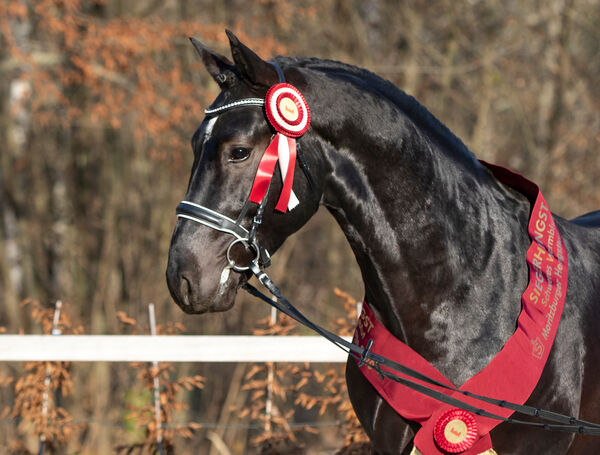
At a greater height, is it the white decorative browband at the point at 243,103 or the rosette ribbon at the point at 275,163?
the white decorative browband at the point at 243,103

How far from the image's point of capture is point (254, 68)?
215 centimetres

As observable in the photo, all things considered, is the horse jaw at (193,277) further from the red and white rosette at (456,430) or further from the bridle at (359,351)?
the red and white rosette at (456,430)

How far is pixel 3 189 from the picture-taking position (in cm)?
923

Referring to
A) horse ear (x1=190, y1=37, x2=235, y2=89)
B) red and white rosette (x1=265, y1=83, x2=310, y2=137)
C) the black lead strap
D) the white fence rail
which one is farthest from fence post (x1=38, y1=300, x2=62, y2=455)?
red and white rosette (x1=265, y1=83, x2=310, y2=137)

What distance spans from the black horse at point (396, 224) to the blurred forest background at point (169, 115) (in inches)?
240

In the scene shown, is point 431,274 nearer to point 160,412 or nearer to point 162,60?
point 160,412

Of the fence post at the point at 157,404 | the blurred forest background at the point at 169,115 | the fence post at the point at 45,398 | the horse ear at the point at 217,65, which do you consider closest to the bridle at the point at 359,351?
the horse ear at the point at 217,65

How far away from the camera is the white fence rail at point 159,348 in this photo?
3541mm

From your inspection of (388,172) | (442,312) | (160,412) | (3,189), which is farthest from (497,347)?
(3,189)

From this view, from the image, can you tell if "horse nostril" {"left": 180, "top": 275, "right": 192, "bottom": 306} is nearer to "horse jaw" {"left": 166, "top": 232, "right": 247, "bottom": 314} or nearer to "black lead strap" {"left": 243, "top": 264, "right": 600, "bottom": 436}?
"horse jaw" {"left": 166, "top": 232, "right": 247, "bottom": 314}

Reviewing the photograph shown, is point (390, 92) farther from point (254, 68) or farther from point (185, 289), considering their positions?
point (185, 289)

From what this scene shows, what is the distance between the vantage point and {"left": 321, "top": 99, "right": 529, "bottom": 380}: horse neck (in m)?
2.25

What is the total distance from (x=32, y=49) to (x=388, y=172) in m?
7.39

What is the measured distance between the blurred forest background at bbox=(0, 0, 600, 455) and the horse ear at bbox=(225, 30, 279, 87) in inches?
244
